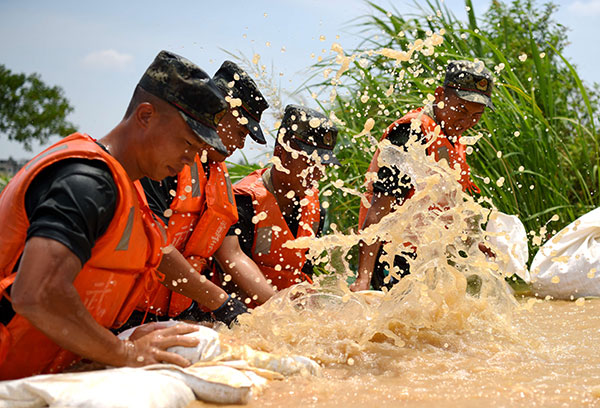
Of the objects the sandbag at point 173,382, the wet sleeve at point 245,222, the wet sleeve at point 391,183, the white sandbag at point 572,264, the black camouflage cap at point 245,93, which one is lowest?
the white sandbag at point 572,264

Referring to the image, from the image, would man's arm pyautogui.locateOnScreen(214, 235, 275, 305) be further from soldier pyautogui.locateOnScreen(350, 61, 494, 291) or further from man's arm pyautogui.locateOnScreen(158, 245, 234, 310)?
soldier pyautogui.locateOnScreen(350, 61, 494, 291)

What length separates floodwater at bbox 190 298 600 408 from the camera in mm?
1804

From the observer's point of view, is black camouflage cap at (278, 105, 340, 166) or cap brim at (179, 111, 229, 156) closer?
cap brim at (179, 111, 229, 156)

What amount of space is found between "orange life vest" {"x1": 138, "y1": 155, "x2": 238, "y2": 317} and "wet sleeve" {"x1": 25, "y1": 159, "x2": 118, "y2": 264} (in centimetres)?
100

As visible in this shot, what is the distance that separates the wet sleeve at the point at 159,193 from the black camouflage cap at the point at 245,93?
24.5 inches

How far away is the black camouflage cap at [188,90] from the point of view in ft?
6.09

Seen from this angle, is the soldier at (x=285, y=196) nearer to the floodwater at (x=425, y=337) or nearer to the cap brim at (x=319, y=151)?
the cap brim at (x=319, y=151)

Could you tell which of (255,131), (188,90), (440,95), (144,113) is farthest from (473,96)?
(144,113)

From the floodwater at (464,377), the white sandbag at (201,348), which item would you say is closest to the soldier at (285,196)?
the floodwater at (464,377)

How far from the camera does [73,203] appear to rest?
1546 mm

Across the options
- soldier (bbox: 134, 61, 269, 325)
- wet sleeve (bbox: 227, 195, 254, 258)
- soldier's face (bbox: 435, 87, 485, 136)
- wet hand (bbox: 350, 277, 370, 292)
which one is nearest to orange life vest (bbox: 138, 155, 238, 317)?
soldier (bbox: 134, 61, 269, 325)

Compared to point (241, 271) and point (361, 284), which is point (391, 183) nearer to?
point (361, 284)

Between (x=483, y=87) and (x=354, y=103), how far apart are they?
215 centimetres

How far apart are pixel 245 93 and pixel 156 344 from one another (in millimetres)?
1694
